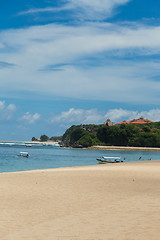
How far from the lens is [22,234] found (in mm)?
10758

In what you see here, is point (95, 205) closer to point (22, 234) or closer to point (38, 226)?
point (38, 226)

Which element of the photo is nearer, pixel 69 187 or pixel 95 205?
pixel 95 205

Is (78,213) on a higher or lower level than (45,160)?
higher

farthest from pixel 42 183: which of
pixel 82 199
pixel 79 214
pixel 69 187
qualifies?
pixel 79 214

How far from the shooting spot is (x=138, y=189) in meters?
21.9

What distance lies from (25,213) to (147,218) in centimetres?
553

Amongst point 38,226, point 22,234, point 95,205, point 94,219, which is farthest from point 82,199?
point 22,234

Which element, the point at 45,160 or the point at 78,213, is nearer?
the point at 78,213

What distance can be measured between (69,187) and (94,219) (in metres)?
9.86

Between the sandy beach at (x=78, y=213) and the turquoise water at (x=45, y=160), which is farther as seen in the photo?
the turquoise water at (x=45, y=160)

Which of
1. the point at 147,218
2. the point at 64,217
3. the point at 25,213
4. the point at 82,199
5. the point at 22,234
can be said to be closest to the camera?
the point at 22,234

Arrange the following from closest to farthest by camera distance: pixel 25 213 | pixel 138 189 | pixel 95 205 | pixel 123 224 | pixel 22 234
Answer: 1. pixel 22 234
2. pixel 123 224
3. pixel 25 213
4. pixel 95 205
5. pixel 138 189

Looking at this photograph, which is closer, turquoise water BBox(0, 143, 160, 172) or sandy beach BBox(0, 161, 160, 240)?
sandy beach BBox(0, 161, 160, 240)

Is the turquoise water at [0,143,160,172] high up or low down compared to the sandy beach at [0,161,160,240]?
down
